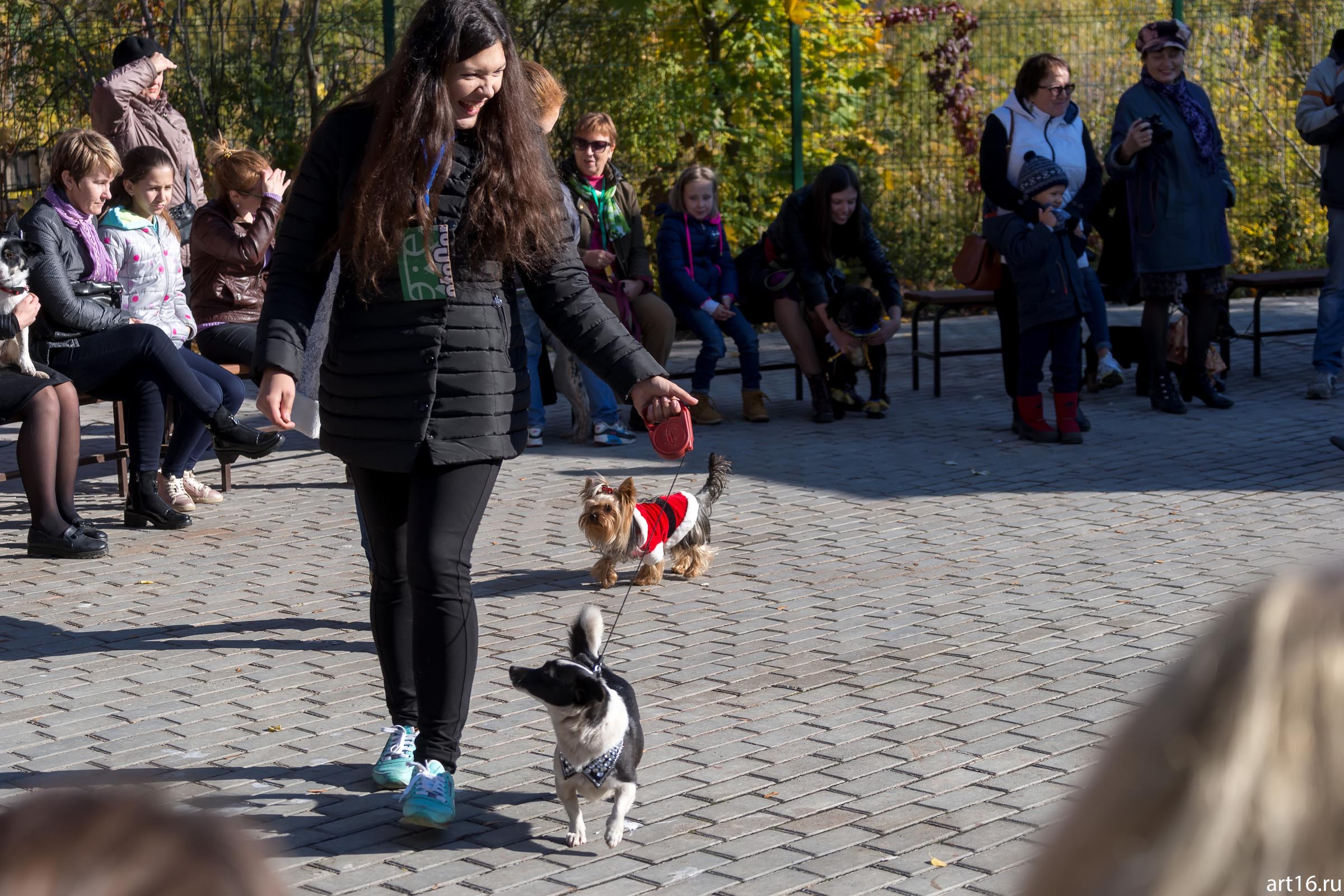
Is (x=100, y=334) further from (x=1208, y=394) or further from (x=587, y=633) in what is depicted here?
(x=1208, y=394)

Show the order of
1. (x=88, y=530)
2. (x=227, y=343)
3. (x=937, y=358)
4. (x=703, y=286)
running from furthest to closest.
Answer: (x=937, y=358) → (x=703, y=286) → (x=227, y=343) → (x=88, y=530)

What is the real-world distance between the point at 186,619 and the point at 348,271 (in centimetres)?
265

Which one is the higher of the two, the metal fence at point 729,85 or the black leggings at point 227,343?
the metal fence at point 729,85

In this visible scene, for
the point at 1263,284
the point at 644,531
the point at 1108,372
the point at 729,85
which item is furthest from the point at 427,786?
the point at 729,85

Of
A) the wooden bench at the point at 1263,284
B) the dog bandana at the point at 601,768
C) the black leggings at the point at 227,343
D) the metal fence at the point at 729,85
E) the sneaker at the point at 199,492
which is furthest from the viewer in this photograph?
the metal fence at the point at 729,85

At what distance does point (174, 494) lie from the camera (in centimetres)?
Answer: 804

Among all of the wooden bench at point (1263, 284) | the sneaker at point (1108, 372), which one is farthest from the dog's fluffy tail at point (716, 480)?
the wooden bench at point (1263, 284)

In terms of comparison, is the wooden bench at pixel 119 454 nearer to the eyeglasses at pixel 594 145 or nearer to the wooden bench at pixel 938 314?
the eyeglasses at pixel 594 145

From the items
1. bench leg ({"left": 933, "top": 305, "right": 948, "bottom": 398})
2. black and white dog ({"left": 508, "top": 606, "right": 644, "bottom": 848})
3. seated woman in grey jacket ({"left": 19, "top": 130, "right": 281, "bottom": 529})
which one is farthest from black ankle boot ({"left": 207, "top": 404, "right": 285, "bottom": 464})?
bench leg ({"left": 933, "top": 305, "right": 948, "bottom": 398})

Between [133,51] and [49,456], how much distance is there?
428 cm

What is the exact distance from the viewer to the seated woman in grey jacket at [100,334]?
25.2 ft

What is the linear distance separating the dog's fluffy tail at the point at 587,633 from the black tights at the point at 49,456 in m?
4.03

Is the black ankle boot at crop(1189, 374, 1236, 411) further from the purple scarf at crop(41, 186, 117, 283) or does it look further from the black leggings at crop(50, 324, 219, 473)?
the purple scarf at crop(41, 186, 117, 283)

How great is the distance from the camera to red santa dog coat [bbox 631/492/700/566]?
21.1 ft
